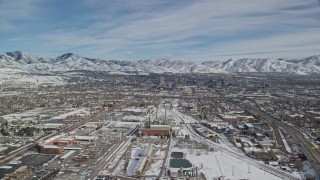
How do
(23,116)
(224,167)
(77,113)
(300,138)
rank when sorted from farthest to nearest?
(77,113) < (23,116) < (300,138) < (224,167)

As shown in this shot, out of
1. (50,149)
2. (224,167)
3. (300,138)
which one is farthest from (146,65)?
(224,167)

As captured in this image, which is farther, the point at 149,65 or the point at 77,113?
the point at 149,65

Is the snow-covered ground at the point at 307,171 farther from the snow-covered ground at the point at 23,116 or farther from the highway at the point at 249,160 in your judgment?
the snow-covered ground at the point at 23,116

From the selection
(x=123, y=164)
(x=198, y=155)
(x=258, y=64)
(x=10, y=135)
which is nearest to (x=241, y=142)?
(x=198, y=155)

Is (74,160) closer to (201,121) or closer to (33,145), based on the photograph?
(33,145)

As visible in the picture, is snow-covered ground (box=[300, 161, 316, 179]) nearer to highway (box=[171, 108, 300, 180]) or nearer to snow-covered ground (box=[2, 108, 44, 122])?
highway (box=[171, 108, 300, 180])

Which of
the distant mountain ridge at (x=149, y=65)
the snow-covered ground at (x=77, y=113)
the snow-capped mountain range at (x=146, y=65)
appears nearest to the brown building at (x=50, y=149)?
the snow-covered ground at (x=77, y=113)

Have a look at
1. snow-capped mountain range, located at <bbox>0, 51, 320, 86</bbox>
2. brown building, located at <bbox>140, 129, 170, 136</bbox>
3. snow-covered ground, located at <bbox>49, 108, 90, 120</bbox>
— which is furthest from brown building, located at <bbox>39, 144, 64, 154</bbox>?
snow-capped mountain range, located at <bbox>0, 51, 320, 86</bbox>

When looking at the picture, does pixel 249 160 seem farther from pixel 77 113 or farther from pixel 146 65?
pixel 146 65
